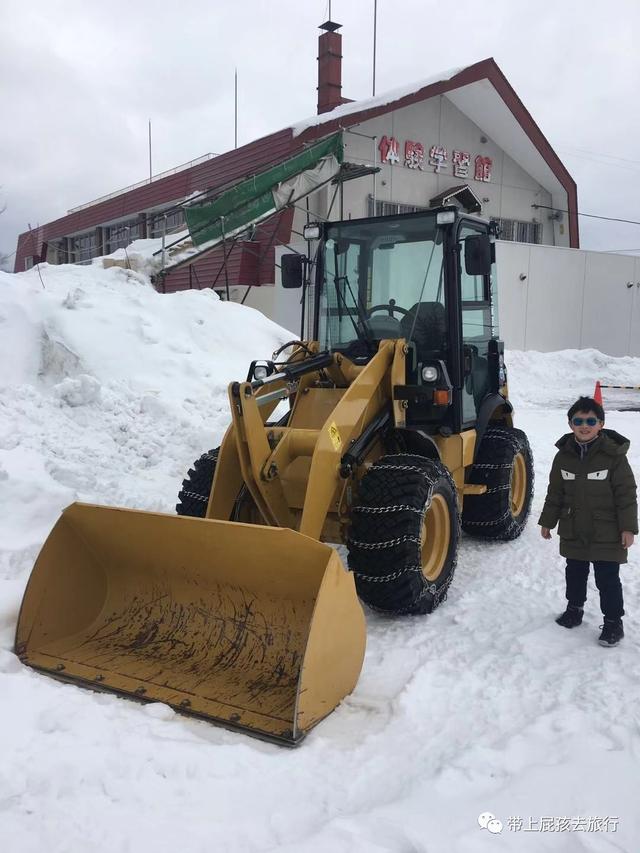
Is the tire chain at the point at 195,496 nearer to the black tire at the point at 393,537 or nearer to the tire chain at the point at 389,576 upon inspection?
the black tire at the point at 393,537

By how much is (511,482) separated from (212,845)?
4.05 meters

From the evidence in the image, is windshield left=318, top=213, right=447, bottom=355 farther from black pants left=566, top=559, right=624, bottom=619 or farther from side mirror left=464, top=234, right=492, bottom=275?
black pants left=566, top=559, right=624, bottom=619

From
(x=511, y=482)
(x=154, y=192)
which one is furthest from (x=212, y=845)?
(x=154, y=192)

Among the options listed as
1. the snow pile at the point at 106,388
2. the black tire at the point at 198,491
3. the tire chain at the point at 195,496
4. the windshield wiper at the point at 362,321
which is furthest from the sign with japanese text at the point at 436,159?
the tire chain at the point at 195,496

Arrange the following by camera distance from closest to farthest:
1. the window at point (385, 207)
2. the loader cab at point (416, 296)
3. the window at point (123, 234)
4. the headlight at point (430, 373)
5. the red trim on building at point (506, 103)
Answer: the headlight at point (430, 373)
the loader cab at point (416, 296)
the red trim on building at point (506, 103)
the window at point (385, 207)
the window at point (123, 234)

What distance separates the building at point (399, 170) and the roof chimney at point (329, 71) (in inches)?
1.1

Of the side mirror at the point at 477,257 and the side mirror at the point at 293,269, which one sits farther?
the side mirror at the point at 293,269

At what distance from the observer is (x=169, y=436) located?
7.33 metres

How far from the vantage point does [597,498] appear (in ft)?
13.3

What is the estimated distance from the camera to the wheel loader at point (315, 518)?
341 centimetres

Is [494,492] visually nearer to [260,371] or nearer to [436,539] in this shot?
[436,539]

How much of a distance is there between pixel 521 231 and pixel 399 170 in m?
5.03

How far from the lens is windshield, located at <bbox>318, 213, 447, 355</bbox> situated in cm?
503

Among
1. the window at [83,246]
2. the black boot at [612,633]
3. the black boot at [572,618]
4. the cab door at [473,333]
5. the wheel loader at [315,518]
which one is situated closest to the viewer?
the wheel loader at [315,518]
